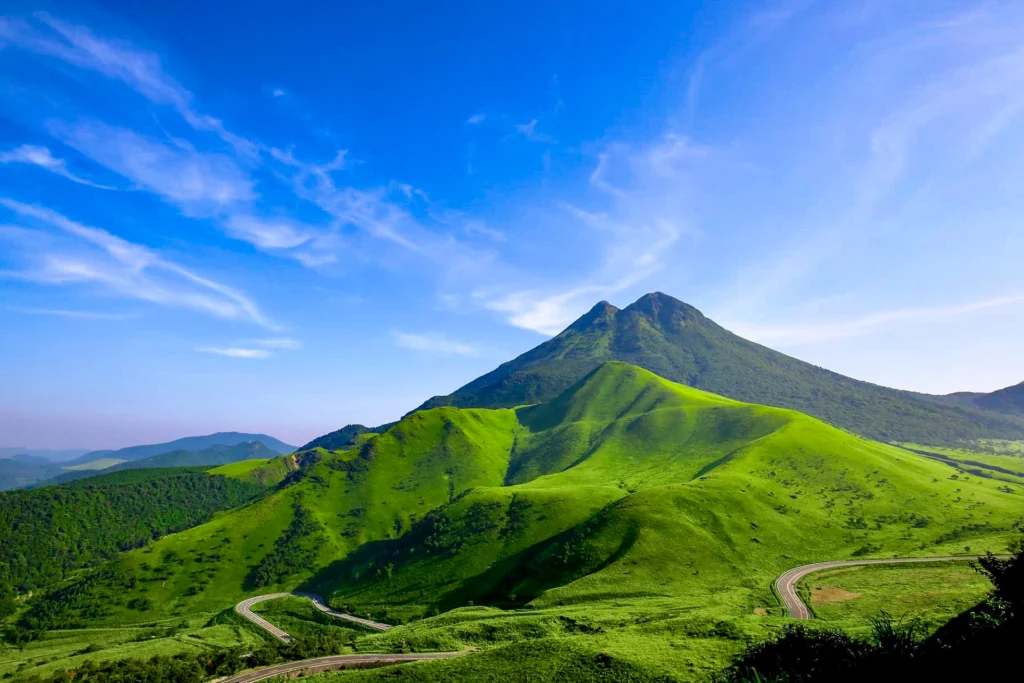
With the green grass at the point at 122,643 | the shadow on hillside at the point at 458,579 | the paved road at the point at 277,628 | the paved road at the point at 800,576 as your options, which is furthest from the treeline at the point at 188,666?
the paved road at the point at 800,576

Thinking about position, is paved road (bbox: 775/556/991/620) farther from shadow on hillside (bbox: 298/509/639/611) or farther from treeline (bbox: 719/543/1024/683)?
treeline (bbox: 719/543/1024/683)

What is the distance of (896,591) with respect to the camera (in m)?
85.5

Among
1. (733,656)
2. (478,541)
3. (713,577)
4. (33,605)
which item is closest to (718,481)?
(713,577)

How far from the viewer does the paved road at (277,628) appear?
140012mm

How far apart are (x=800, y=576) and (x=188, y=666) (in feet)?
402

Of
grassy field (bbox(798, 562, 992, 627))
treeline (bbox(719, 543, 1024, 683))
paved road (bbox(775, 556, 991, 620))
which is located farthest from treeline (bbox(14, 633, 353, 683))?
grassy field (bbox(798, 562, 992, 627))

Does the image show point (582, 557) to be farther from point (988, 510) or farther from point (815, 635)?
point (988, 510)

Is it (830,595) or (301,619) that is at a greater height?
(830,595)

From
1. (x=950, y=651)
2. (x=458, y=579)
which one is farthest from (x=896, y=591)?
(x=458, y=579)

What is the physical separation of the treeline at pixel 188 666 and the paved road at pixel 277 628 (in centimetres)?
3286

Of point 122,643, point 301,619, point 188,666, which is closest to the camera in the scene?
point 188,666

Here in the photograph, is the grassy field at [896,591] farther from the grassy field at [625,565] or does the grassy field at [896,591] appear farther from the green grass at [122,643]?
the green grass at [122,643]

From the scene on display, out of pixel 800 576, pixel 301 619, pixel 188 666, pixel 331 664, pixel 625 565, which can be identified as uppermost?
pixel 800 576

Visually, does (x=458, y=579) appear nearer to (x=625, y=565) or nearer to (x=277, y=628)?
(x=277, y=628)
